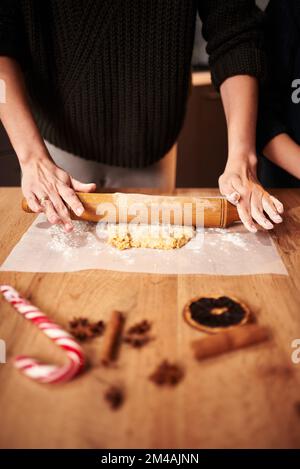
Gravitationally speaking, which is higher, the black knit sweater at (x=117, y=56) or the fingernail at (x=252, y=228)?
the black knit sweater at (x=117, y=56)

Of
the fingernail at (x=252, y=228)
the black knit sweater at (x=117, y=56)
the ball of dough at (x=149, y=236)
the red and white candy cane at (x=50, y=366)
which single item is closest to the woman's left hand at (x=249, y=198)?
the fingernail at (x=252, y=228)

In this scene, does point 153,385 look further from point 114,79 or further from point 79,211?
point 114,79

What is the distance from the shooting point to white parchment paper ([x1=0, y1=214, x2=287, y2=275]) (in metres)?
0.96

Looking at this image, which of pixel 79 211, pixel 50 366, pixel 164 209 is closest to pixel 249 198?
pixel 164 209

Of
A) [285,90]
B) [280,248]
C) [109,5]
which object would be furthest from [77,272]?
[285,90]

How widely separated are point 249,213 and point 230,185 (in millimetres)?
112

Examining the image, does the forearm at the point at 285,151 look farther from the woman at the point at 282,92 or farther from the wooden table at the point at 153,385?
the wooden table at the point at 153,385

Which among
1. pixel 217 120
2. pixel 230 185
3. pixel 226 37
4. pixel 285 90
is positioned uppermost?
pixel 226 37

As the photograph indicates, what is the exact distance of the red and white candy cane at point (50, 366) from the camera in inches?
24.8

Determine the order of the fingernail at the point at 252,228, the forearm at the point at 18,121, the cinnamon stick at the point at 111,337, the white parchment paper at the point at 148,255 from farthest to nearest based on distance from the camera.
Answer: the forearm at the point at 18,121 < the fingernail at the point at 252,228 < the white parchment paper at the point at 148,255 < the cinnamon stick at the point at 111,337

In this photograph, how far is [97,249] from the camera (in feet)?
3.45

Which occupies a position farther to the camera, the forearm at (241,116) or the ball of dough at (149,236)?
the forearm at (241,116)

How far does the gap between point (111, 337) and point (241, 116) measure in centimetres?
87

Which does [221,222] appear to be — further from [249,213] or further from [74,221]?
[74,221]
